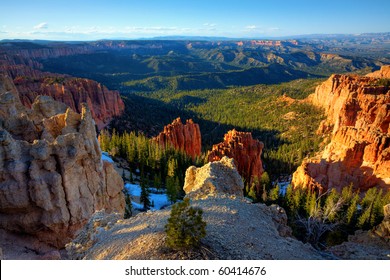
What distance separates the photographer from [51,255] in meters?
13.9

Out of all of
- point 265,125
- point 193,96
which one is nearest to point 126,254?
point 265,125

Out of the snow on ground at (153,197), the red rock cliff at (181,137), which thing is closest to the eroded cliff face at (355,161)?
the snow on ground at (153,197)

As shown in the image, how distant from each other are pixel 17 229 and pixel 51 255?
A: 287cm

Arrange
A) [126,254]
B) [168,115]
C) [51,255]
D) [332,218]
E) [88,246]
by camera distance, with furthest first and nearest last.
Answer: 1. [168,115]
2. [332,218]
3. [51,255]
4. [88,246]
5. [126,254]

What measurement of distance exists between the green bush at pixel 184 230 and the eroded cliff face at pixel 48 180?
32.9 feet

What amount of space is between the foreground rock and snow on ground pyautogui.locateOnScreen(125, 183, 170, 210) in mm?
13526

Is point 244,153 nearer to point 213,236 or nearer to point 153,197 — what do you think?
point 153,197

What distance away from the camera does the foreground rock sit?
9008mm

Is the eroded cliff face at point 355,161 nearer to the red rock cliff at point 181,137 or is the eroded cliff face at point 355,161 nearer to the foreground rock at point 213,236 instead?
the foreground rock at point 213,236

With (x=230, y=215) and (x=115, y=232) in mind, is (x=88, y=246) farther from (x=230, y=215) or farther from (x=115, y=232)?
(x=230, y=215)

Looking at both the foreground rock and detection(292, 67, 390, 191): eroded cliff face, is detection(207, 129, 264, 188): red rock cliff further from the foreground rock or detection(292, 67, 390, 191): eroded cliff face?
the foreground rock

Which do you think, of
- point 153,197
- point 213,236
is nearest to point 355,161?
point 153,197

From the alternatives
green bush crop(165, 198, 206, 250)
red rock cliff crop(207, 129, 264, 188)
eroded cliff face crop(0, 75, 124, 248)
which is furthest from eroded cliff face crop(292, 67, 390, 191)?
green bush crop(165, 198, 206, 250)

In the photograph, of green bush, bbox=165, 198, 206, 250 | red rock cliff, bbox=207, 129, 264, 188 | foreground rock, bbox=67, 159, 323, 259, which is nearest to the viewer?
green bush, bbox=165, 198, 206, 250
